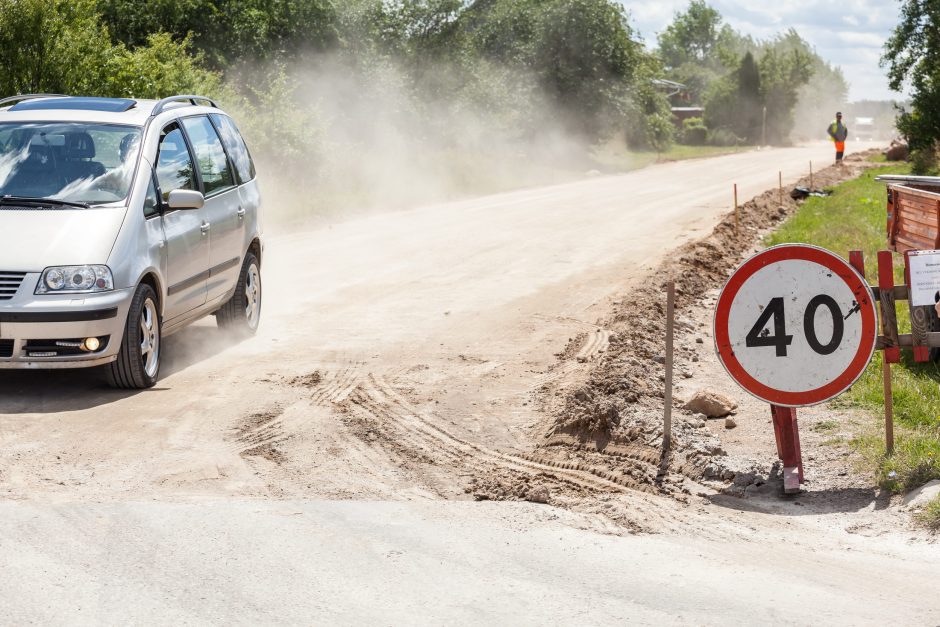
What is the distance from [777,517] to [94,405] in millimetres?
4612

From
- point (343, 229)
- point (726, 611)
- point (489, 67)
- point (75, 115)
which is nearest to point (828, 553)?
point (726, 611)

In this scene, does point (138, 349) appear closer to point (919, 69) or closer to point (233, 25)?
point (233, 25)

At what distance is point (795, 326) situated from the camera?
6.52 meters

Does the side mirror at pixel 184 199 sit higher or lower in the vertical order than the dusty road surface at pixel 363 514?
higher

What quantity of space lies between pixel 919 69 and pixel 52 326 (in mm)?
38583

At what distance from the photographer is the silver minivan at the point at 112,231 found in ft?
25.0

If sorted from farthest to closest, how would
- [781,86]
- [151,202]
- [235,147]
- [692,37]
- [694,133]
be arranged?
[692,37] < [781,86] < [694,133] < [235,147] < [151,202]

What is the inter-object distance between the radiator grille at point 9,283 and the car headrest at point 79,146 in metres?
1.33

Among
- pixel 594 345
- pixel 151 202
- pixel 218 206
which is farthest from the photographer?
pixel 594 345

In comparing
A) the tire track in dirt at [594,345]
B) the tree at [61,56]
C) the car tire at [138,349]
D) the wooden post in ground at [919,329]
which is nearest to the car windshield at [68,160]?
the car tire at [138,349]

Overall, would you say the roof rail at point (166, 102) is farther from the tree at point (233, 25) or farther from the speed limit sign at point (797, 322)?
the tree at point (233, 25)

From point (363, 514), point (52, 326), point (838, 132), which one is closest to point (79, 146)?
point (52, 326)

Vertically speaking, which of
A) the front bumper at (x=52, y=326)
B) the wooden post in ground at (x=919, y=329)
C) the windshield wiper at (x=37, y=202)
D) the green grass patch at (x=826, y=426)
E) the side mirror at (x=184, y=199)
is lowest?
the green grass patch at (x=826, y=426)

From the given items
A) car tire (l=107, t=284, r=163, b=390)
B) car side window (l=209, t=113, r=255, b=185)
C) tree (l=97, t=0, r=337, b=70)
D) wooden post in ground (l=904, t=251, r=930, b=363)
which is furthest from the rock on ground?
tree (l=97, t=0, r=337, b=70)
